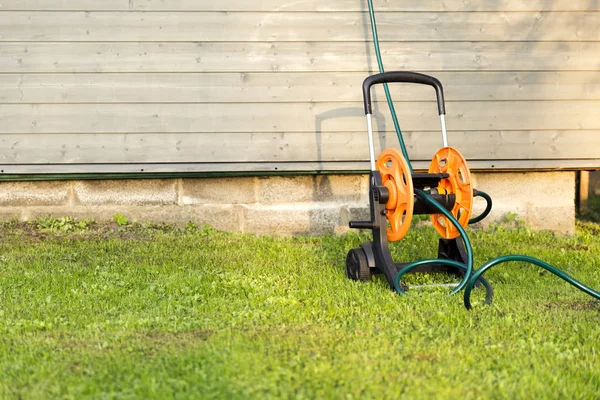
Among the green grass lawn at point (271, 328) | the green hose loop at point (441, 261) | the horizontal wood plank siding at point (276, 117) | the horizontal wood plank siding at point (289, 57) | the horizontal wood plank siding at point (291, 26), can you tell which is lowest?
the green grass lawn at point (271, 328)

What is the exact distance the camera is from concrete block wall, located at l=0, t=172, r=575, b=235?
6004 mm

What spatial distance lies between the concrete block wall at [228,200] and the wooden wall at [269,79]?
0.21 meters

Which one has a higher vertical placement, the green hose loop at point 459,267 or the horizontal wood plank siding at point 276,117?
the horizontal wood plank siding at point 276,117

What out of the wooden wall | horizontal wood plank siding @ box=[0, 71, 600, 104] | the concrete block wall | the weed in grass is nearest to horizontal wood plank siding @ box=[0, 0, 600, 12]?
the wooden wall

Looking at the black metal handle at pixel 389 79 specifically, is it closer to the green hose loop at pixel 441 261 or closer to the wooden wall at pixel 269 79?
the green hose loop at pixel 441 261

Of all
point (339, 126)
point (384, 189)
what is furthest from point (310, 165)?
point (384, 189)

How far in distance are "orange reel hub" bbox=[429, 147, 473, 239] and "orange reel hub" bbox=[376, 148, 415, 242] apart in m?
0.27

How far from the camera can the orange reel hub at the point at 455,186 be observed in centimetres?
401

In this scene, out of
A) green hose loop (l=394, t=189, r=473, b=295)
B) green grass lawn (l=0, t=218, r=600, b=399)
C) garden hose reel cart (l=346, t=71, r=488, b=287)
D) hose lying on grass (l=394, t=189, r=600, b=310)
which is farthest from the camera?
garden hose reel cart (l=346, t=71, r=488, b=287)

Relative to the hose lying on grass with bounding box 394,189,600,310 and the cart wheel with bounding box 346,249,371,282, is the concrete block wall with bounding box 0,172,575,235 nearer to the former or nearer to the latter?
the cart wheel with bounding box 346,249,371,282

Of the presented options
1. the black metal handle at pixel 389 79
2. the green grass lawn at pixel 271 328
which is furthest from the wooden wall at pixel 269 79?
the black metal handle at pixel 389 79

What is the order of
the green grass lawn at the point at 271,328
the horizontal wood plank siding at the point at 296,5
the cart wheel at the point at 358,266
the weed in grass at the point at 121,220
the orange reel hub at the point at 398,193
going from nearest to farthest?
1. the green grass lawn at the point at 271,328
2. the orange reel hub at the point at 398,193
3. the cart wheel at the point at 358,266
4. the horizontal wood plank siding at the point at 296,5
5. the weed in grass at the point at 121,220

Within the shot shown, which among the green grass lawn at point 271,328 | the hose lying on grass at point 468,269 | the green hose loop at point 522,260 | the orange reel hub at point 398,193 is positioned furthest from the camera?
the orange reel hub at point 398,193

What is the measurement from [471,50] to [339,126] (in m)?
1.22
